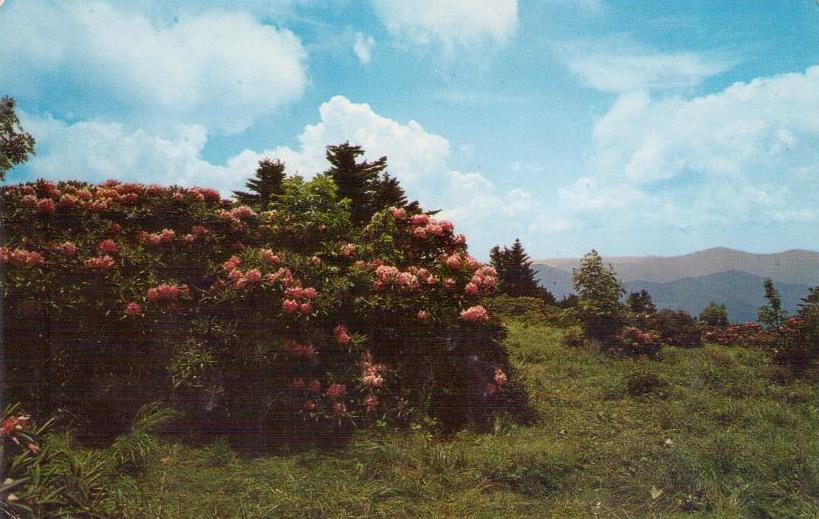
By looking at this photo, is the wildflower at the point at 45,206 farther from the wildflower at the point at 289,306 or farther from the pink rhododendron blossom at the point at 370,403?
the pink rhododendron blossom at the point at 370,403

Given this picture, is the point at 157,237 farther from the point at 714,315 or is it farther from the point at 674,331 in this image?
the point at 714,315

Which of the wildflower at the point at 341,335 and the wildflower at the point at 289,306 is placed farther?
the wildflower at the point at 341,335

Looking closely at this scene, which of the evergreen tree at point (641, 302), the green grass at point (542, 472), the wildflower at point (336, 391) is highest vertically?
the evergreen tree at point (641, 302)

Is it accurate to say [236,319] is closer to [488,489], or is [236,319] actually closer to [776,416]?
[488,489]

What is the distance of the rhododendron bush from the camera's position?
4.11m

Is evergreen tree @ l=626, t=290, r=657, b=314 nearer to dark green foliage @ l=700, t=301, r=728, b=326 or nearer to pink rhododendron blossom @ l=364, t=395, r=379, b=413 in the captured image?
dark green foliage @ l=700, t=301, r=728, b=326

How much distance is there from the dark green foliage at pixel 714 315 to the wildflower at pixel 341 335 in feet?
40.3

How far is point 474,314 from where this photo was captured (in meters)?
5.20

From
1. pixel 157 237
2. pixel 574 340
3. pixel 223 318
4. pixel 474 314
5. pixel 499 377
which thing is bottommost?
pixel 574 340

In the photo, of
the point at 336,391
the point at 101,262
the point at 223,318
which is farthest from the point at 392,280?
the point at 101,262

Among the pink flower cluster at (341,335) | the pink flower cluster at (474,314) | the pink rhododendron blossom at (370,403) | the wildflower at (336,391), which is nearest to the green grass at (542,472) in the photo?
the pink rhododendron blossom at (370,403)

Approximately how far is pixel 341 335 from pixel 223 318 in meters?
1.17

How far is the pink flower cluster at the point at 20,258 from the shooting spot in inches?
152

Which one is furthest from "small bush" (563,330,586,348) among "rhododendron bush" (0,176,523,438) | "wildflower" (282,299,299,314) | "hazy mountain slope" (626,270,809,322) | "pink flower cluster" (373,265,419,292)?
"hazy mountain slope" (626,270,809,322)
